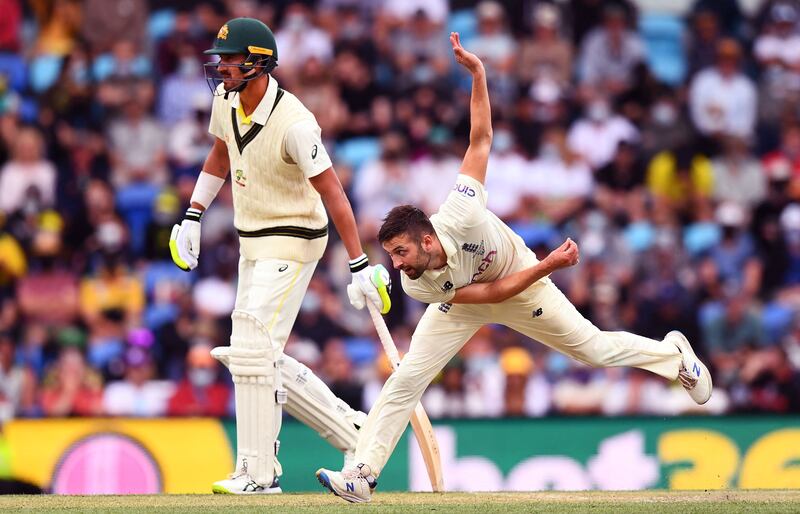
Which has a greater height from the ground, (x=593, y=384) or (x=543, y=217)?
(x=543, y=217)

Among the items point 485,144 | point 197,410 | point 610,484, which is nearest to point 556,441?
point 610,484

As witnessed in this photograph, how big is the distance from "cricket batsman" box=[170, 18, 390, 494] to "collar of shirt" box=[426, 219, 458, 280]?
0.33 metres

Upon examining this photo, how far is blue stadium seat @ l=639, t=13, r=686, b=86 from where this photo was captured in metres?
14.1

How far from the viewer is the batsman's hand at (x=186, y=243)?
24.2 feet

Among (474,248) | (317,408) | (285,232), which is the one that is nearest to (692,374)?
(474,248)

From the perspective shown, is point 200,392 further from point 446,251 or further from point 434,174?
point 446,251

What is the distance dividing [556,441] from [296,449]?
5.52 feet

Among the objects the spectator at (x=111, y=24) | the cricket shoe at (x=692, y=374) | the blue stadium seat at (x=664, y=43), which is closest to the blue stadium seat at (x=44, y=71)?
the spectator at (x=111, y=24)

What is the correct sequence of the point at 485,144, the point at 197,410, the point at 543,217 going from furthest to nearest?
the point at 543,217, the point at 197,410, the point at 485,144

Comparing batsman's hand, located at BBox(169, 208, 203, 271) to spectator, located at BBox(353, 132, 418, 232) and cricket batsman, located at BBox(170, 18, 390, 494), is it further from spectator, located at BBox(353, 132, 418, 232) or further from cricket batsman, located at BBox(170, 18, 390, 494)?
spectator, located at BBox(353, 132, 418, 232)

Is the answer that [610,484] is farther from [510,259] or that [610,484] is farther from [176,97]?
[176,97]

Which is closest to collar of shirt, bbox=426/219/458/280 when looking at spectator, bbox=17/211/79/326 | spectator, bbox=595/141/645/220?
spectator, bbox=17/211/79/326

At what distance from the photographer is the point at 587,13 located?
14133 mm

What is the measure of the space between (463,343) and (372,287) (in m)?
0.59
